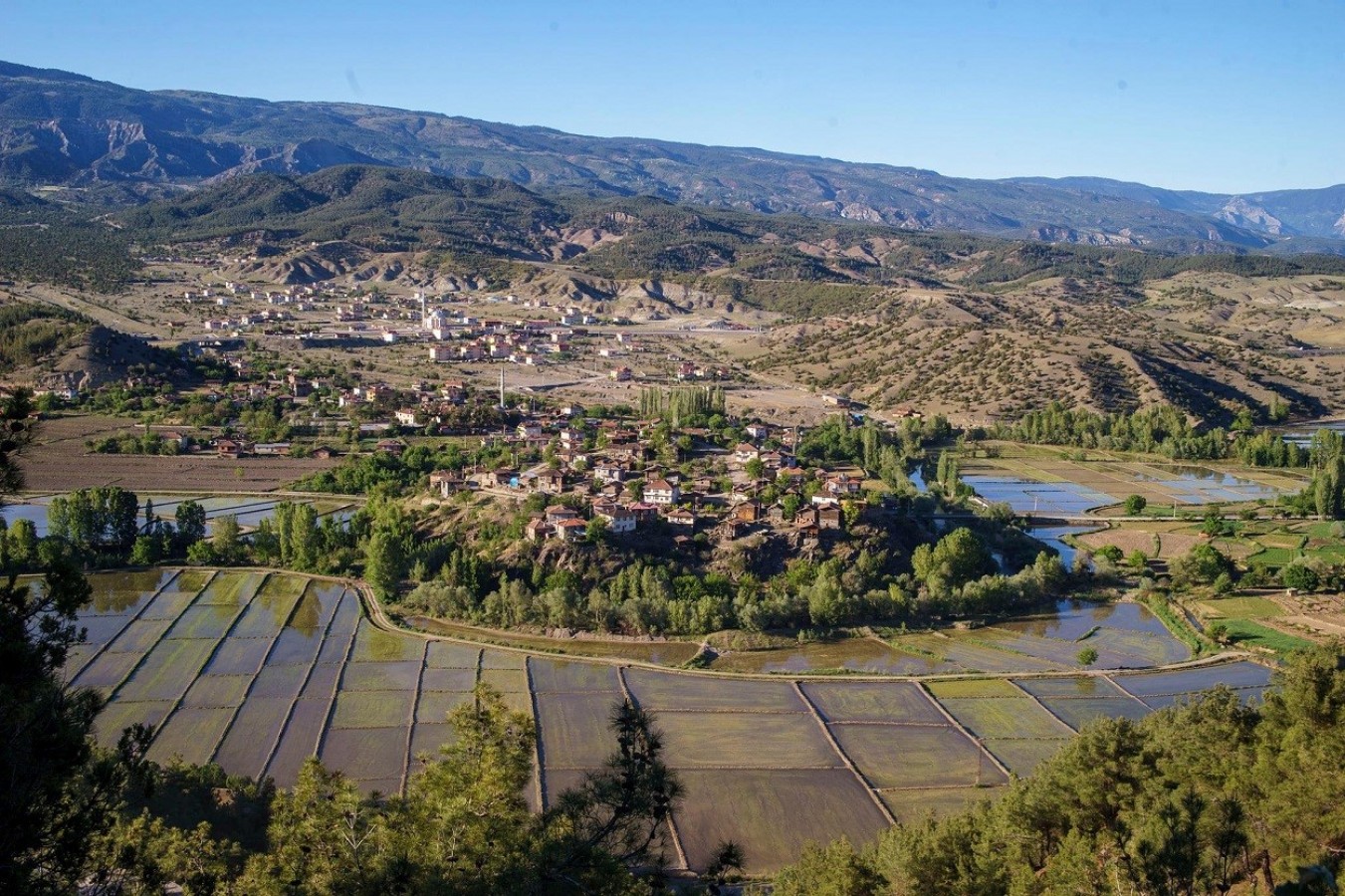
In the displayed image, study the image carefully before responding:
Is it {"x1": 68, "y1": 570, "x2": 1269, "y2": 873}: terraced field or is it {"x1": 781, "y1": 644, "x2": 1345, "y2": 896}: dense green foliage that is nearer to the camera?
{"x1": 781, "y1": 644, "x2": 1345, "y2": 896}: dense green foliage

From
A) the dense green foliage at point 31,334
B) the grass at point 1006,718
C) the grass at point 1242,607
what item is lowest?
the grass at point 1006,718

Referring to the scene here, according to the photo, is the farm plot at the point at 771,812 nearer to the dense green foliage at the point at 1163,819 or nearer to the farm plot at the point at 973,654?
the dense green foliage at the point at 1163,819

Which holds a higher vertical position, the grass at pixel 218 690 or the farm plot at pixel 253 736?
the grass at pixel 218 690

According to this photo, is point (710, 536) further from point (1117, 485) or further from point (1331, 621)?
point (1117, 485)

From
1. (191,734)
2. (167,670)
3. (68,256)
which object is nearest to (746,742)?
(191,734)

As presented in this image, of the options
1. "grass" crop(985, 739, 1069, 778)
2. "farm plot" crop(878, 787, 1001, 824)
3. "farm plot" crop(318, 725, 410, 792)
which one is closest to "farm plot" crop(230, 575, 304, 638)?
"farm plot" crop(318, 725, 410, 792)

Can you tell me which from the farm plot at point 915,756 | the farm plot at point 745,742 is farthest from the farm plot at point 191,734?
the farm plot at point 915,756

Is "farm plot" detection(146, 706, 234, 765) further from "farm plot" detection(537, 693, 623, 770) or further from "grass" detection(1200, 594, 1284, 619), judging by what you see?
"grass" detection(1200, 594, 1284, 619)

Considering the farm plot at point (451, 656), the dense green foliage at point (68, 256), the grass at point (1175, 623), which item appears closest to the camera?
the farm plot at point (451, 656)
